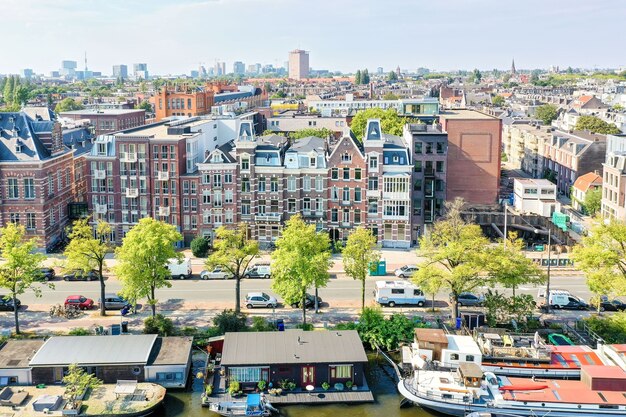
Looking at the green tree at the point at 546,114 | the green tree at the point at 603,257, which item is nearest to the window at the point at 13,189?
the green tree at the point at 603,257

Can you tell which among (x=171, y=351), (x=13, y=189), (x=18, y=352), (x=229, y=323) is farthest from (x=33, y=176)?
(x=171, y=351)

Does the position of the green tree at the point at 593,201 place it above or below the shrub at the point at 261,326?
above

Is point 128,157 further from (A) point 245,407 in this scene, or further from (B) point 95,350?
(A) point 245,407

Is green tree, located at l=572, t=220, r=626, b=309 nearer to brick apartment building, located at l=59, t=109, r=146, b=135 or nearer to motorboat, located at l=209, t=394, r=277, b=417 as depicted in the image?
motorboat, located at l=209, t=394, r=277, b=417

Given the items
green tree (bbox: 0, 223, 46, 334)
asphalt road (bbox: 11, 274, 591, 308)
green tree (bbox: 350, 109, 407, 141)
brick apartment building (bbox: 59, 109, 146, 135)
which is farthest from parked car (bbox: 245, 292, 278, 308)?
brick apartment building (bbox: 59, 109, 146, 135)

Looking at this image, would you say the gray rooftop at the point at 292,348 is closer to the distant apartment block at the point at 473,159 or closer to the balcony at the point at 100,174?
the balcony at the point at 100,174

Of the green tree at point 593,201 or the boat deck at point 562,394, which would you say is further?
the green tree at point 593,201

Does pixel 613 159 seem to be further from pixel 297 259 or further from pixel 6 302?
pixel 6 302
